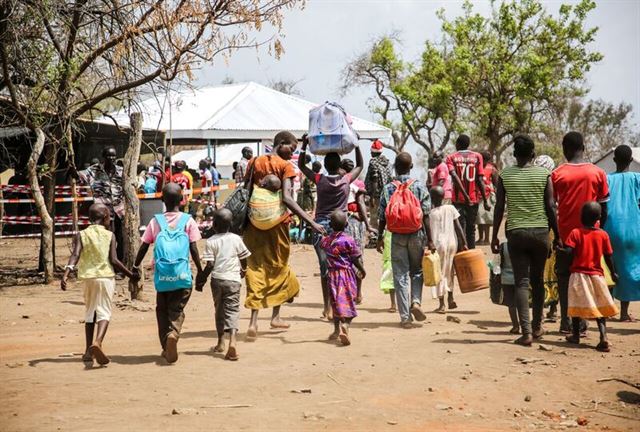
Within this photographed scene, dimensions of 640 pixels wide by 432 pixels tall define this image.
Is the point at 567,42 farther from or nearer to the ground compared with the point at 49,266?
farther from the ground

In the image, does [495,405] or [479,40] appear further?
[479,40]

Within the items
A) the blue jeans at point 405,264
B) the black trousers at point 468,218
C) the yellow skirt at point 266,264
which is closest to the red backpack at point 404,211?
the blue jeans at point 405,264

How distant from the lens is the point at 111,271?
27.3ft

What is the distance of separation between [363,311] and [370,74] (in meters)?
31.3

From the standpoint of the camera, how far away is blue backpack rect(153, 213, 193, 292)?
8133 millimetres

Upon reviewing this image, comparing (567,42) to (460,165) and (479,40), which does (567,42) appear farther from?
(460,165)

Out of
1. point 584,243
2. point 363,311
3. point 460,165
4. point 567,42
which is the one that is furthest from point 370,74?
point 584,243

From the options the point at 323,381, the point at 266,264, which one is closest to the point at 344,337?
the point at 266,264

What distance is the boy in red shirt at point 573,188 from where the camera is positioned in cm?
901

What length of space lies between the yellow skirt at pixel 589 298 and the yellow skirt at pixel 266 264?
290 cm

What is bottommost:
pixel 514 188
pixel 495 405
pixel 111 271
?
pixel 495 405

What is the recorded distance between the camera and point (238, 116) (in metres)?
24.8

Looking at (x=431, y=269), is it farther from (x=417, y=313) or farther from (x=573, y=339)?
(x=573, y=339)

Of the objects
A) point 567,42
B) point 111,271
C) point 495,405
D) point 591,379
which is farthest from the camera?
point 567,42
